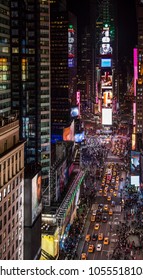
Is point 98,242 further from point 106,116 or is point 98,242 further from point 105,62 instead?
point 106,116

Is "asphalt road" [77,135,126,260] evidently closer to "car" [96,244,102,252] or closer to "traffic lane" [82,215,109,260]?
"traffic lane" [82,215,109,260]

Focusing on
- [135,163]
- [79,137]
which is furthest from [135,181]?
[79,137]

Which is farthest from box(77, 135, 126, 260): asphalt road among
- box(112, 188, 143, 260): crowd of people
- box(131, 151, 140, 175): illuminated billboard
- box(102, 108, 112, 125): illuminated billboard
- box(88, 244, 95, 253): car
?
box(102, 108, 112, 125): illuminated billboard

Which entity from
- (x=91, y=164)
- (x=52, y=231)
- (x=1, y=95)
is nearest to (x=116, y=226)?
(x=52, y=231)

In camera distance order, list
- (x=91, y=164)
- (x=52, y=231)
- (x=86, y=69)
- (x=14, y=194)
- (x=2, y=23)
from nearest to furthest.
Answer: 1. (x=14, y=194)
2. (x=52, y=231)
3. (x=2, y=23)
4. (x=91, y=164)
5. (x=86, y=69)

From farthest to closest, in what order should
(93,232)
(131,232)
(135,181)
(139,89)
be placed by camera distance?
(139,89), (135,181), (93,232), (131,232)
